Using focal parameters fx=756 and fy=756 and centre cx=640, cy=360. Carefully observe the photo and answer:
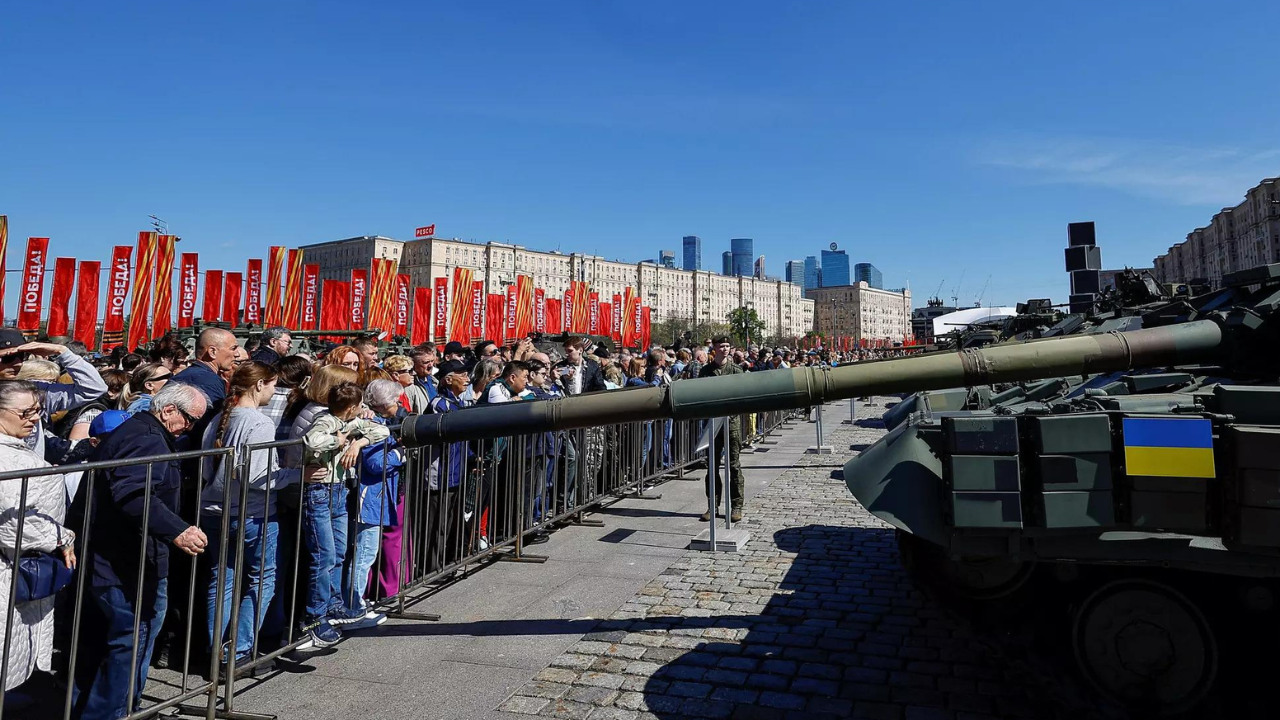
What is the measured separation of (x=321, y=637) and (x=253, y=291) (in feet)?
99.8

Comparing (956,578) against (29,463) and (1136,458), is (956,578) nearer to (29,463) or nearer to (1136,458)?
(1136,458)

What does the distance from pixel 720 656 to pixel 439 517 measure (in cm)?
266

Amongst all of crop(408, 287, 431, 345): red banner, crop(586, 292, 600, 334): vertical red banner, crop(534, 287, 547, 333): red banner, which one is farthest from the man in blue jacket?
crop(586, 292, 600, 334): vertical red banner

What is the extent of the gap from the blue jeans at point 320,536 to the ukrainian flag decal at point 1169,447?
453cm

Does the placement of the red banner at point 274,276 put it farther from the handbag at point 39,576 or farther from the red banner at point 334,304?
the handbag at point 39,576

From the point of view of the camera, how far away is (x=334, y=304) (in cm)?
3044

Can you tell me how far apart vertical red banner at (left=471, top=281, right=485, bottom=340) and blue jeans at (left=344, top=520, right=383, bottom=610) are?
31.7 meters

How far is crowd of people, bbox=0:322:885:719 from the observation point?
342 centimetres

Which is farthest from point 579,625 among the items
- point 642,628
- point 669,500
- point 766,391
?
point 669,500

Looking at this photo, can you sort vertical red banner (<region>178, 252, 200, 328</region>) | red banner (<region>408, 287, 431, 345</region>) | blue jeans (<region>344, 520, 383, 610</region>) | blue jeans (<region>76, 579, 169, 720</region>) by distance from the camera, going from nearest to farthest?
blue jeans (<region>76, 579, 169, 720</region>) < blue jeans (<region>344, 520, 383, 610</region>) < vertical red banner (<region>178, 252, 200, 328</region>) < red banner (<region>408, 287, 431, 345</region>)

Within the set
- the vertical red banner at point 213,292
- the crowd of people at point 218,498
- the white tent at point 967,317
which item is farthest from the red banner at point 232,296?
the white tent at point 967,317

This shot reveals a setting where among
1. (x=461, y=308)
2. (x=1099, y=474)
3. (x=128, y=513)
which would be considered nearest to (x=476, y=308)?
(x=461, y=308)

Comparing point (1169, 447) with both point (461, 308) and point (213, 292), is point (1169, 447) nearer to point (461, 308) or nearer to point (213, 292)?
point (213, 292)

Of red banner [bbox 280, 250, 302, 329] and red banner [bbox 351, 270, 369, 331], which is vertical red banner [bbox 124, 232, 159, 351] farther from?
red banner [bbox 351, 270, 369, 331]
